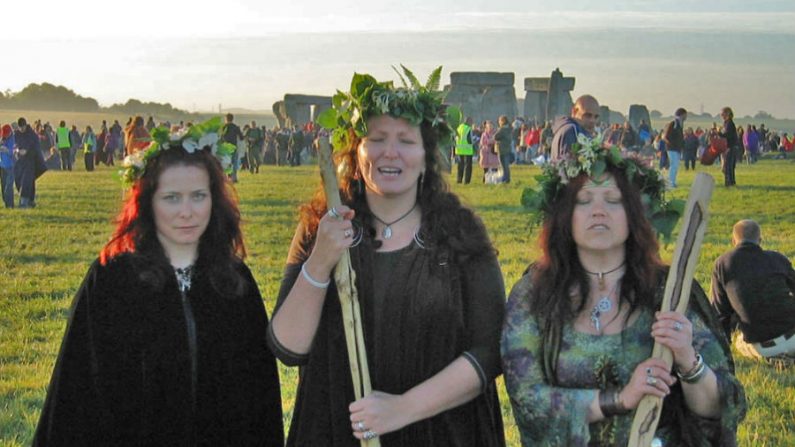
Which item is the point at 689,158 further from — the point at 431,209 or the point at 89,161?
the point at 431,209

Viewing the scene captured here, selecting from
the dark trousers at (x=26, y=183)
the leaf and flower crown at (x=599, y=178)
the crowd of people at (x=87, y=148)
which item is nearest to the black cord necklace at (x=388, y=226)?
the leaf and flower crown at (x=599, y=178)

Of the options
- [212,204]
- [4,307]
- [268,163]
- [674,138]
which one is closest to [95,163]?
[268,163]

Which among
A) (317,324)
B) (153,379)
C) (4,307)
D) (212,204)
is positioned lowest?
(4,307)

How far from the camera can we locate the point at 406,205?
12.7 feet

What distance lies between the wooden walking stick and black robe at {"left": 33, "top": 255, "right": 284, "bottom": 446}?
1715mm

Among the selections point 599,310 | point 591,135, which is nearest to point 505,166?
point 591,135

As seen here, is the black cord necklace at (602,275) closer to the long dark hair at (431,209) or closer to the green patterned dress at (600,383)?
the green patterned dress at (600,383)

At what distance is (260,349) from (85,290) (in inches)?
29.5

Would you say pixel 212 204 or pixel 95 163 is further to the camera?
pixel 95 163

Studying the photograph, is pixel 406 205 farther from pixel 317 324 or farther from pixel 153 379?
pixel 153 379

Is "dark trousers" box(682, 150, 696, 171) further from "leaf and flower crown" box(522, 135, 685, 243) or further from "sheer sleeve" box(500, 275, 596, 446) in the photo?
"sheer sleeve" box(500, 275, 596, 446)

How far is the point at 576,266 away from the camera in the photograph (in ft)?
12.6

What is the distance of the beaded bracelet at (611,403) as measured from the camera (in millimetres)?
3574

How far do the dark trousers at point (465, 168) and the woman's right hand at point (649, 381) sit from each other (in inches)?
812
